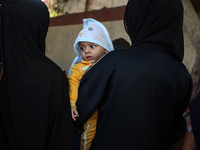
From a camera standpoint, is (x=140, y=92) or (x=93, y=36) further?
(x=93, y=36)

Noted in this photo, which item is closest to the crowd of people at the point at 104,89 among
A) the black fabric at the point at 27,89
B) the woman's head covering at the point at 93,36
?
the black fabric at the point at 27,89

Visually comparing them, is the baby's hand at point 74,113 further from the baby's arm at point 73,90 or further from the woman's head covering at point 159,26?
the woman's head covering at point 159,26

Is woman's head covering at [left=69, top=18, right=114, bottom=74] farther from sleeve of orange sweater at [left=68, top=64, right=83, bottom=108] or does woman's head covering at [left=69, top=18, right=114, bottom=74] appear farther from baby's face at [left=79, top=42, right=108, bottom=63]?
sleeve of orange sweater at [left=68, top=64, right=83, bottom=108]

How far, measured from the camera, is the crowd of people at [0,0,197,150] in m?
1.22

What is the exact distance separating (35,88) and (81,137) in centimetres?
60

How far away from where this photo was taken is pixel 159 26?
1.42 m

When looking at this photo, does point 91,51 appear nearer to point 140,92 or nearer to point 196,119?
point 140,92

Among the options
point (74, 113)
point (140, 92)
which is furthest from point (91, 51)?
point (140, 92)

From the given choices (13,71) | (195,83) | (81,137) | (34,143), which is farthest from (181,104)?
(195,83)

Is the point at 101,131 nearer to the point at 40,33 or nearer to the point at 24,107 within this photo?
the point at 24,107

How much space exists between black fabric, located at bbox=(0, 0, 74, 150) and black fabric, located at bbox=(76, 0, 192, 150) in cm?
21

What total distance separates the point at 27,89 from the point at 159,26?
0.98 metres

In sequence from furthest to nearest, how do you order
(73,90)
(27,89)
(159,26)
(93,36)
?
(93,36) → (73,90) → (159,26) → (27,89)

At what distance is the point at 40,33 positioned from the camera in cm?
138
